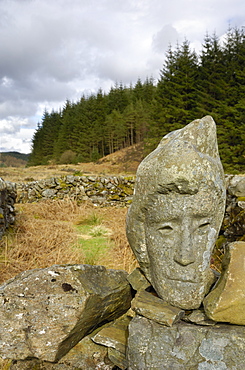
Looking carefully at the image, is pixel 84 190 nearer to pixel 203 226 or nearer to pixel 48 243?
pixel 48 243

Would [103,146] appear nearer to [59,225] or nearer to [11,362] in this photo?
[59,225]

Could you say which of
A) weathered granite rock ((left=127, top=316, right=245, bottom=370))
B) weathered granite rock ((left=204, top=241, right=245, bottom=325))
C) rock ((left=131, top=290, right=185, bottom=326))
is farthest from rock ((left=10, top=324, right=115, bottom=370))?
weathered granite rock ((left=204, top=241, right=245, bottom=325))

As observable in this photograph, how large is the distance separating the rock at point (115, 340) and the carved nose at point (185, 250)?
102 cm

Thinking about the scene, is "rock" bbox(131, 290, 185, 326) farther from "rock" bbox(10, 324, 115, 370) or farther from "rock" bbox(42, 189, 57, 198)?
"rock" bbox(42, 189, 57, 198)

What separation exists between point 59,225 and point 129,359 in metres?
5.34

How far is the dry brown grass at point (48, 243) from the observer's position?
479 cm

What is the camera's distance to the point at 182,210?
2154mm

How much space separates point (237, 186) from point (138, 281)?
127 inches

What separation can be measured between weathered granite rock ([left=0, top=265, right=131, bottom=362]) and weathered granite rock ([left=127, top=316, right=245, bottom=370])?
1.54 ft

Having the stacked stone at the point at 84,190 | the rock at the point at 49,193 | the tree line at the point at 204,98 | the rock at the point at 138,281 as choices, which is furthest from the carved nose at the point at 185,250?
the tree line at the point at 204,98

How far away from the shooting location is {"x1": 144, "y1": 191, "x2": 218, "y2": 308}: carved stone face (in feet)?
7.06

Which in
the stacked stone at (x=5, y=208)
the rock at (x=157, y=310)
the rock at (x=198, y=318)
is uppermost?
the stacked stone at (x=5, y=208)

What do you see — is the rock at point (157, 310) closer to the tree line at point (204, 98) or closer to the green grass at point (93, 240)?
the green grass at point (93, 240)

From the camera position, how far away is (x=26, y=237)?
5938mm
